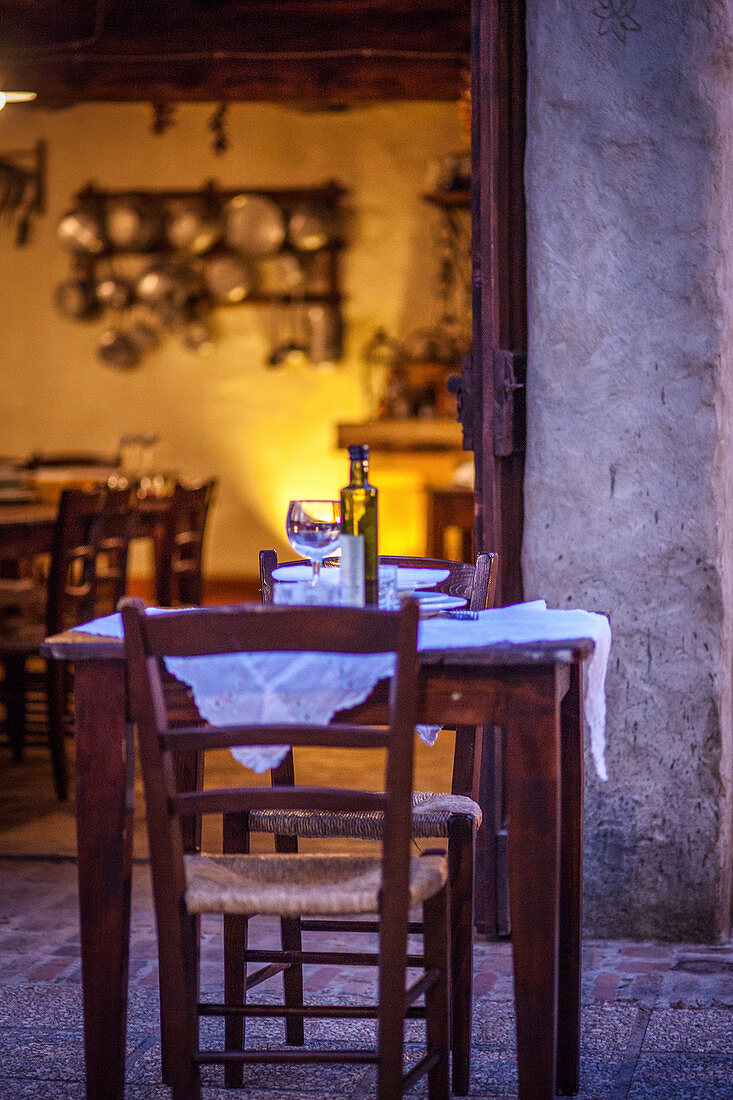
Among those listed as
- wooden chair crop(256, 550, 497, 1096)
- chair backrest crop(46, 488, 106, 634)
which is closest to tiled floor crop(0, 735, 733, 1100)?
wooden chair crop(256, 550, 497, 1096)

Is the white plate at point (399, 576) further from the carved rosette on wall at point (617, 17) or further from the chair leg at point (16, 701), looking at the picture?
the chair leg at point (16, 701)

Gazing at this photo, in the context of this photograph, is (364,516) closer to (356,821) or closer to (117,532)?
(356,821)

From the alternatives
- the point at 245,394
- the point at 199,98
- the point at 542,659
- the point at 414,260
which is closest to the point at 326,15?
the point at 199,98

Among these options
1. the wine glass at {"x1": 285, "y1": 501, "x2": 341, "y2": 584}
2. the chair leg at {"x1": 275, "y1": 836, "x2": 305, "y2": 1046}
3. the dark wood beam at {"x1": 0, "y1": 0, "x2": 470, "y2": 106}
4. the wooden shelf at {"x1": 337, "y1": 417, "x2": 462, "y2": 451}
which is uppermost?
the dark wood beam at {"x1": 0, "y1": 0, "x2": 470, "y2": 106}

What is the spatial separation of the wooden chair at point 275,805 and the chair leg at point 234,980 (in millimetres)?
310

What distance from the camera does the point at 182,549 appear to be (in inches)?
225

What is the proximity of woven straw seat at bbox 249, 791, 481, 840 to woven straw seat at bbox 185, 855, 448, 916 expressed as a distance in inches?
7.3

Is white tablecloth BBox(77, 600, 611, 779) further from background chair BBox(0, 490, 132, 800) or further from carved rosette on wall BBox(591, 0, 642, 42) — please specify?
background chair BBox(0, 490, 132, 800)

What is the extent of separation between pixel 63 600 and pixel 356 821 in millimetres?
2332

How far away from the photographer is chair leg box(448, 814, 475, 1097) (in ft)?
7.10

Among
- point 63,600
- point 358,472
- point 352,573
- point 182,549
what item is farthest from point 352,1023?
point 182,549

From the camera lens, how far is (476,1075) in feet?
7.40

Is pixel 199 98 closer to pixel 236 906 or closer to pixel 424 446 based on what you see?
pixel 424 446

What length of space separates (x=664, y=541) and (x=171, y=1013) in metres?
1.56
